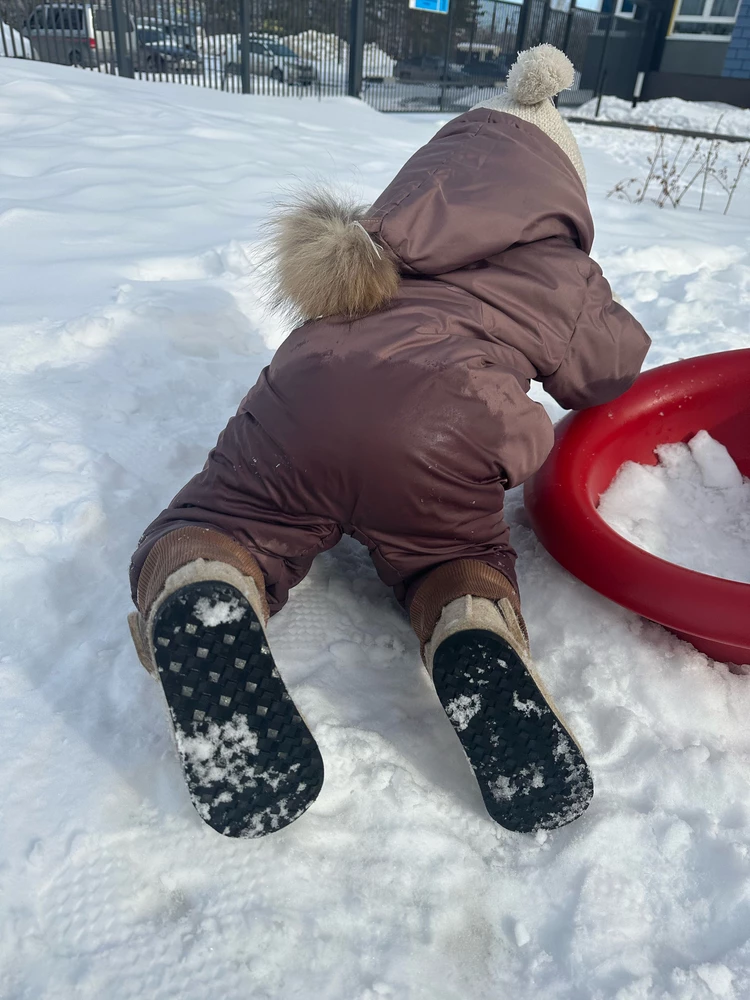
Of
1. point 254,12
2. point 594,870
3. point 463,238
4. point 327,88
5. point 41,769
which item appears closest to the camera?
point 594,870

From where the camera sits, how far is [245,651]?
3.49 feet

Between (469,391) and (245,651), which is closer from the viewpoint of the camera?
(245,651)

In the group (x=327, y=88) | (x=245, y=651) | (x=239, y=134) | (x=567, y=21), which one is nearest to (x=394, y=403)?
(x=245, y=651)

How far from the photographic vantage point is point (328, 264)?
1294 mm

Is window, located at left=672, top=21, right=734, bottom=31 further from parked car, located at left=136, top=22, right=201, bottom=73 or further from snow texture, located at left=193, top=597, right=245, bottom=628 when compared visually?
snow texture, located at left=193, top=597, right=245, bottom=628

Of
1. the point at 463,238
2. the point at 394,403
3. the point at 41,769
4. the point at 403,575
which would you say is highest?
the point at 463,238

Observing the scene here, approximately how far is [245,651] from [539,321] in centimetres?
81

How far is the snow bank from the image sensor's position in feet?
34.9

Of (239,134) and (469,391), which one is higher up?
(469,391)

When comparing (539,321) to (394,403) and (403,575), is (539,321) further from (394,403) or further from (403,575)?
(403,575)

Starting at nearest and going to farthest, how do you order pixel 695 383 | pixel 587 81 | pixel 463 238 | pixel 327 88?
1. pixel 463 238
2. pixel 695 383
3. pixel 327 88
4. pixel 587 81

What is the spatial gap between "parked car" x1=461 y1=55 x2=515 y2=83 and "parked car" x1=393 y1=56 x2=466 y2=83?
0.66 feet

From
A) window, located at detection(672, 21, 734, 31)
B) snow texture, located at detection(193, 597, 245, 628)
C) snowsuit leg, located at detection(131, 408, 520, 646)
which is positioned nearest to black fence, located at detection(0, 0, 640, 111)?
window, located at detection(672, 21, 734, 31)

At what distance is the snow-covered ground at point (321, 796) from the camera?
97cm
